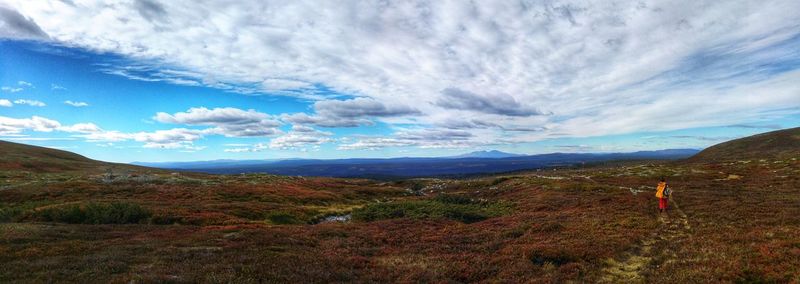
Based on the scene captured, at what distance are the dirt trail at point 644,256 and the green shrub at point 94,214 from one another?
32570 millimetres

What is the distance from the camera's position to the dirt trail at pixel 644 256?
14.8 metres

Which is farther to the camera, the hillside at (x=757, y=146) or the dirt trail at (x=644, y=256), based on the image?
the hillside at (x=757, y=146)

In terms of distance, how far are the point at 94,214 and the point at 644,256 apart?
3643 centimetres

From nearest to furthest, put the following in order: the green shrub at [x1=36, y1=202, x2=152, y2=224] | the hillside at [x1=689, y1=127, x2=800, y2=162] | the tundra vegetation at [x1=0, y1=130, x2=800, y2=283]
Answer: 1. the tundra vegetation at [x1=0, y1=130, x2=800, y2=283]
2. the green shrub at [x1=36, y1=202, x2=152, y2=224]
3. the hillside at [x1=689, y1=127, x2=800, y2=162]

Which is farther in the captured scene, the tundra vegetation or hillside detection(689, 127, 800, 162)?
hillside detection(689, 127, 800, 162)

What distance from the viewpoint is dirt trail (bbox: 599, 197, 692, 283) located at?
1484 centimetres

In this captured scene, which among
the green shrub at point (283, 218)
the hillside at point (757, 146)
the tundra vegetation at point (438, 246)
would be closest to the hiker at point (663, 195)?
the tundra vegetation at point (438, 246)

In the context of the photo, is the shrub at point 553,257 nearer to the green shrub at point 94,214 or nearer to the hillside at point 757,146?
the green shrub at point 94,214

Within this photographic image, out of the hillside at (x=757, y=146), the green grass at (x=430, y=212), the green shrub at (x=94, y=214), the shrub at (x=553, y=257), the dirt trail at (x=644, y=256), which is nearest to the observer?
the dirt trail at (x=644, y=256)

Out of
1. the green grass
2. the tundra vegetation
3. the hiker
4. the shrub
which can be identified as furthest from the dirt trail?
the green grass

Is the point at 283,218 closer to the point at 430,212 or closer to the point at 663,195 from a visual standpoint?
the point at 430,212

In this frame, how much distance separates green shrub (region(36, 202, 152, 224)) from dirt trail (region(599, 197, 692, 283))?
32570 mm

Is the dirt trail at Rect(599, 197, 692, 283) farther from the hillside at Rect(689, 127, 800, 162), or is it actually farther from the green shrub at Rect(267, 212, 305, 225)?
the hillside at Rect(689, 127, 800, 162)

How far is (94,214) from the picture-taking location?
2927cm
